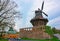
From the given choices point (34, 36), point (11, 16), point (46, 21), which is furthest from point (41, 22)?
point (11, 16)

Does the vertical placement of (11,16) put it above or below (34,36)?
above

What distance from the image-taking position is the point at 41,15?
81188 mm

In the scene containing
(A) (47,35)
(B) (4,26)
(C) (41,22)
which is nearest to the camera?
(B) (4,26)

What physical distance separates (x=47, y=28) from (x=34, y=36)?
499 cm

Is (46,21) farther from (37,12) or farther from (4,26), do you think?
(4,26)

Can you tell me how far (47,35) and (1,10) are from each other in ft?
102

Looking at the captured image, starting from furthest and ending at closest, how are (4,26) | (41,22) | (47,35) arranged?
(41,22)
(47,35)
(4,26)

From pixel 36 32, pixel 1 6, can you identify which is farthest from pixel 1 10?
pixel 36 32

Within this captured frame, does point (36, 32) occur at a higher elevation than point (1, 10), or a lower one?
lower

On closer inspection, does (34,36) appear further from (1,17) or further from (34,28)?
(1,17)

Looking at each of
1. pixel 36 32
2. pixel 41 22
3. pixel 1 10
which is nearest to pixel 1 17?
pixel 1 10

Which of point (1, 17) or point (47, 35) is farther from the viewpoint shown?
point (47, 35)

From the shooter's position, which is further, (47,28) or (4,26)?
(47,28)

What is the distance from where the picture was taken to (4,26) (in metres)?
41.4
